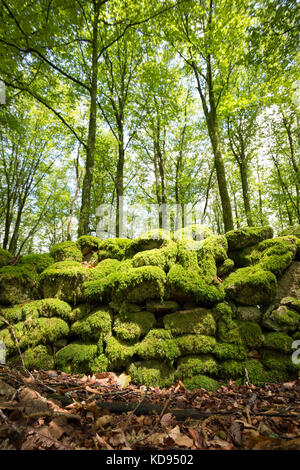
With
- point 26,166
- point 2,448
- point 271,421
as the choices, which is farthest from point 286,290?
point 26,166

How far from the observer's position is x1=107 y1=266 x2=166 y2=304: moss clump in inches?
126

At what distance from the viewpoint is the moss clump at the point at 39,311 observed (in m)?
3.24

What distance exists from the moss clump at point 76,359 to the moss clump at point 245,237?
10.3 ft

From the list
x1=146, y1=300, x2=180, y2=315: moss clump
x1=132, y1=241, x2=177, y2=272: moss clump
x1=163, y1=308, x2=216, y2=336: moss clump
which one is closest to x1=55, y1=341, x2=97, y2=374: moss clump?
x1=146, y1=300, x2=180, y2=315: moss clump

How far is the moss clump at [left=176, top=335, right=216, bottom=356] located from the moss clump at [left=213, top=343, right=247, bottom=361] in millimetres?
90

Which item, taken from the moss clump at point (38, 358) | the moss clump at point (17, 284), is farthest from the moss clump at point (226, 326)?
the moss clump at point (17, 284)

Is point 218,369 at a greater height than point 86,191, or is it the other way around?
point 86,191

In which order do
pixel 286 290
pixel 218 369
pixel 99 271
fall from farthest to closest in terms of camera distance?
pixel 99 271, pixel 286 290, pixel 218 369

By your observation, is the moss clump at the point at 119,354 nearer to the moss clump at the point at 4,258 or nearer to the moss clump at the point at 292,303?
the moss clump at the point at 292,303

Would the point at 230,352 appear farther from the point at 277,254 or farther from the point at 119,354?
the point at 277,254

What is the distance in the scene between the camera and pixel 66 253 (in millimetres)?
4164

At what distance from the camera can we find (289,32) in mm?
4223
